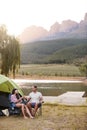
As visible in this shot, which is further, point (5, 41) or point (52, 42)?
point (52, 42)

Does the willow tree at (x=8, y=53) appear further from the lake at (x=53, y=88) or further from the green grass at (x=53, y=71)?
the green grass at (x=53, y=71)

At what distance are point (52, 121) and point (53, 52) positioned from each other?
449 feet

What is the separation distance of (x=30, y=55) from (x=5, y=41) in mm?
112842

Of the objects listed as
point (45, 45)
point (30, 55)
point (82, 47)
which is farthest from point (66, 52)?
point (45, 45)

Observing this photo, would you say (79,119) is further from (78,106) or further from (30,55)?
(30,55)

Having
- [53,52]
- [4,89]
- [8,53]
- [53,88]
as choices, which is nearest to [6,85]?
[4,89]

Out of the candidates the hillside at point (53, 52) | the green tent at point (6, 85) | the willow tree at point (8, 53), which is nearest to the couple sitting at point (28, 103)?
the green tent at point (6, 85)

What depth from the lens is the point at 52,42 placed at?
16512 cm

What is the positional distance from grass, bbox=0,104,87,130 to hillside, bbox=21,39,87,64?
323 ft

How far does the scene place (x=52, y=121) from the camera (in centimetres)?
1109

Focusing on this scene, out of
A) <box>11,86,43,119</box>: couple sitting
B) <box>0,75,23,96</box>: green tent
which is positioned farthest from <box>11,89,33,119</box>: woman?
<box>0,75,23,96</box>: green tent

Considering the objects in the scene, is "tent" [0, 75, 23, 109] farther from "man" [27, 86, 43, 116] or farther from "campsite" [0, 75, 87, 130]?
"man" [27, 86, 43, 116]

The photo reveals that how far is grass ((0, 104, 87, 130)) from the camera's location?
996 centimetres

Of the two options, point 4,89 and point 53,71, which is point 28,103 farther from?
point 53,71
